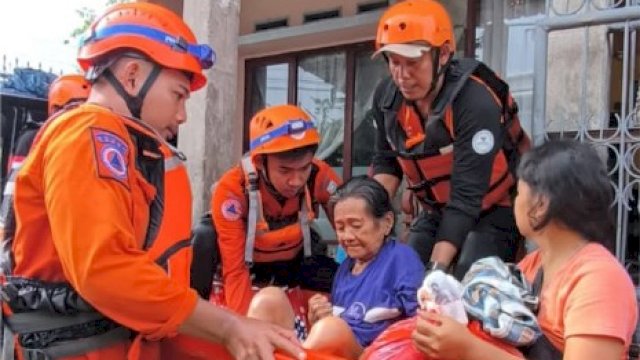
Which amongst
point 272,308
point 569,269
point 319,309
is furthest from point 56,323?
point 569,269

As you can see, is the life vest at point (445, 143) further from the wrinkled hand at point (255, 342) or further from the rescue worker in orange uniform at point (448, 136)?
the wrinkled hand at point (255, 342)

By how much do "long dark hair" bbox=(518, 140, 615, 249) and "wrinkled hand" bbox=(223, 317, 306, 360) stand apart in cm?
74

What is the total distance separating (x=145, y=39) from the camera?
82.2 inches

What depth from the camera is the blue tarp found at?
727 centimetres

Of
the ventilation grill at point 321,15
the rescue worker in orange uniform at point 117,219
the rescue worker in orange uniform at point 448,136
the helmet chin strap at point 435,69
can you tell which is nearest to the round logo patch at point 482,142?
the rescue worker in orange uniform at point 448,136

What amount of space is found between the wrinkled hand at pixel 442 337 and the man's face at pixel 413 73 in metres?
1.47

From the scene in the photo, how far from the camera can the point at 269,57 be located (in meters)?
7.75

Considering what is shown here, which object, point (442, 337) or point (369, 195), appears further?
point (369, 195)

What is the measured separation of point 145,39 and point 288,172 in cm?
171

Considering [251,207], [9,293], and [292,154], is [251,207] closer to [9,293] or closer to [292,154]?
[292,154]

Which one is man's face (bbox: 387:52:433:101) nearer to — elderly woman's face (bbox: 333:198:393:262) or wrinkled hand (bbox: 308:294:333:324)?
elderly woman's face (bbox: 333:198:393:262)

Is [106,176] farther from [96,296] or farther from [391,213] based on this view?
[391,213]

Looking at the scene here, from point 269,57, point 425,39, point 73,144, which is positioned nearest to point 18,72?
point 269,57

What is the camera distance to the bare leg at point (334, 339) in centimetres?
243
